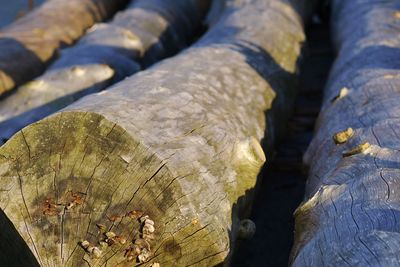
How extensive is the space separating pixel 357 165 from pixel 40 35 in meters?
3.81

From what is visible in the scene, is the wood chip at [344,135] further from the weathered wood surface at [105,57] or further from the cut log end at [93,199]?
the weathered wood surface at [105,57]

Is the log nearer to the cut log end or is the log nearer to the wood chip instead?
the cut log end

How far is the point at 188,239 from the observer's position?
2.51 metres

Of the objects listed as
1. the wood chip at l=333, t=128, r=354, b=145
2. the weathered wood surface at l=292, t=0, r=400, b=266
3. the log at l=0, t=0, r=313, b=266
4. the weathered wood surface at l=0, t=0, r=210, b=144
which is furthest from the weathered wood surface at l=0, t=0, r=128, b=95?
the wood chip at l=333, t=128, r=354, b=145

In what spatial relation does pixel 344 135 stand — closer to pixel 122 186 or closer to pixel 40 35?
pixel 122 186

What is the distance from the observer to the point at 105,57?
498 cm

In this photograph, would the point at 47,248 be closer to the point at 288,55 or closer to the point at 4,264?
the point at 4,264

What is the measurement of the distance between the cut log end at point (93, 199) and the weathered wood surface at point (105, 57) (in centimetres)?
111

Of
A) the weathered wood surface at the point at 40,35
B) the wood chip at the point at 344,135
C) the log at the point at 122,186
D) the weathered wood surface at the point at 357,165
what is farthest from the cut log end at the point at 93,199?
the weathered wood surface at the point at 40,35

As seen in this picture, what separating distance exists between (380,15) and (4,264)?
357cm

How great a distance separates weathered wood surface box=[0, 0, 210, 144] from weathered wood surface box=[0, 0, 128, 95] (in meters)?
0.36

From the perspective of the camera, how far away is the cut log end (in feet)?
8.11

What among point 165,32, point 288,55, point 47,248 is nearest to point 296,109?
point 288,55

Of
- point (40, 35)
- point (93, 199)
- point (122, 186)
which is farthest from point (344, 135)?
point (40, 35)
